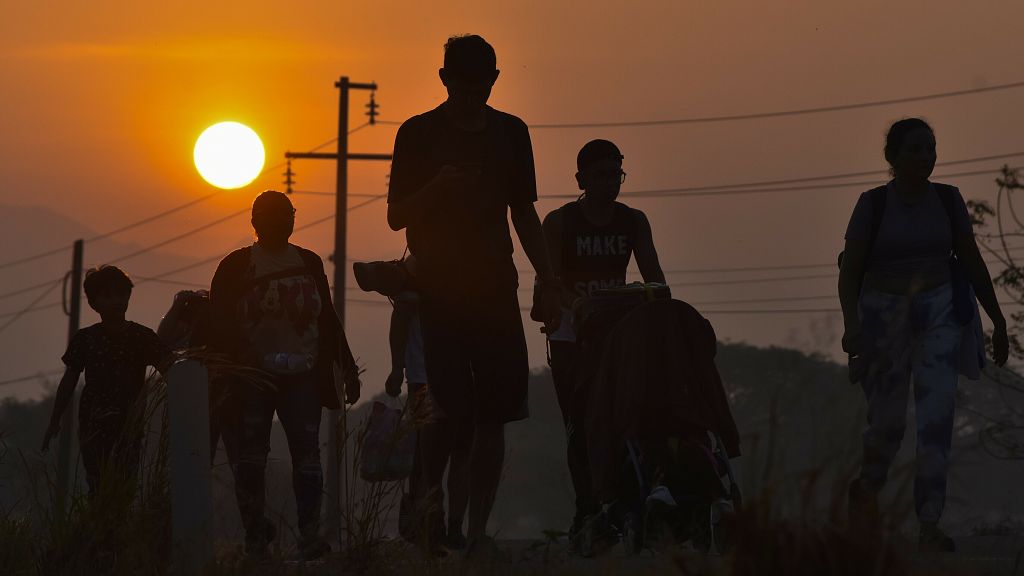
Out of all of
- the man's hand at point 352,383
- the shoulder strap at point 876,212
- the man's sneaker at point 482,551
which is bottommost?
the man's sneaker at point 482,551

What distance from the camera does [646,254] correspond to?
31.4 ft

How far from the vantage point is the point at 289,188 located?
2020 inches

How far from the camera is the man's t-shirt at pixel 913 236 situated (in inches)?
338

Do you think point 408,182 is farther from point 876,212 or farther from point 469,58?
point 876,212

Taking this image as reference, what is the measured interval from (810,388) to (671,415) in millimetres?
3574

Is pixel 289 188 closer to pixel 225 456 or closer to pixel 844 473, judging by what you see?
pixel 225 456

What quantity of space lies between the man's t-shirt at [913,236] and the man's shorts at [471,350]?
2.16 meters

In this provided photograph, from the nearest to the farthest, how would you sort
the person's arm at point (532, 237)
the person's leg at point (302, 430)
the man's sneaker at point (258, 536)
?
1. the man's sneaker at point (258, 536)
2. the person's arm at point (532, 237)
3. the person's leg at point (302, 430)

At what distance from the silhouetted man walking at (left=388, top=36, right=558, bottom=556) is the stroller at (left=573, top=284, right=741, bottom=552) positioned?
48 cm

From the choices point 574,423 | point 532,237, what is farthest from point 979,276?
point 532,237

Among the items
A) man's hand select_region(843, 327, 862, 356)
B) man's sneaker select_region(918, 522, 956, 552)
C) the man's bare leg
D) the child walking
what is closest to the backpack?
man's hand select_region(843, 327, 862, 356)

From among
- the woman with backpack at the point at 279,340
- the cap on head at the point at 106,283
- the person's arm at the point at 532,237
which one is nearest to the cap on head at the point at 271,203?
the woman with backpack at the point at 279,340

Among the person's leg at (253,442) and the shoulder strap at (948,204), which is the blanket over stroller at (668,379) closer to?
the shoulder strap at (948,204)

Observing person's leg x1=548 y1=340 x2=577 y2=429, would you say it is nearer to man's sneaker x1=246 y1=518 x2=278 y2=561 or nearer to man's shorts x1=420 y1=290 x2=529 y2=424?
man's shorts x1=420 y1=290 x2=529 y2=424
